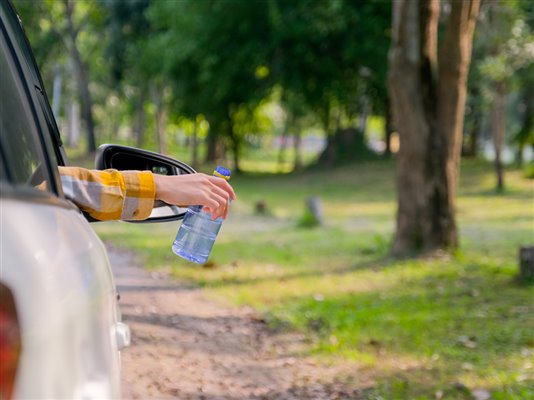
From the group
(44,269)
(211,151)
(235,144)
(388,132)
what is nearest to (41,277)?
(44,269)

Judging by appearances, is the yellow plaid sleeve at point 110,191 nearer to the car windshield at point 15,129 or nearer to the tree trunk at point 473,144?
the car windshield at point 15,129

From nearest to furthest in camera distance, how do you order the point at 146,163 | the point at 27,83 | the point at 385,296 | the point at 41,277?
the point at 41,277, the point at 27,83, the point at 146,163, the point at 385,296

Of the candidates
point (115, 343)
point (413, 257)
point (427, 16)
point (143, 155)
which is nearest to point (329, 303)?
point (413, 257)

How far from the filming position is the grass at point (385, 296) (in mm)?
7352

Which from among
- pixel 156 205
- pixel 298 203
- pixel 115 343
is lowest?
pixel 298 203

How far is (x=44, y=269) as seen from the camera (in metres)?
1.60

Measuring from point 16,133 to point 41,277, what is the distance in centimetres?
68

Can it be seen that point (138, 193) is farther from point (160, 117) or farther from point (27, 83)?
point (160, 117)

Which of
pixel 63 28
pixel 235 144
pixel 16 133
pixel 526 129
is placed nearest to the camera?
pixel 16 133

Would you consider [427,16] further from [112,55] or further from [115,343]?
[112,55]

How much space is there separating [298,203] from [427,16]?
18647 millimetres

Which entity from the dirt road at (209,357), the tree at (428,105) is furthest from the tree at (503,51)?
the dirt road at (209,357)

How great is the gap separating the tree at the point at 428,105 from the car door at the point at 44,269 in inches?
414

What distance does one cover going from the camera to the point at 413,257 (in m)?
13.0
